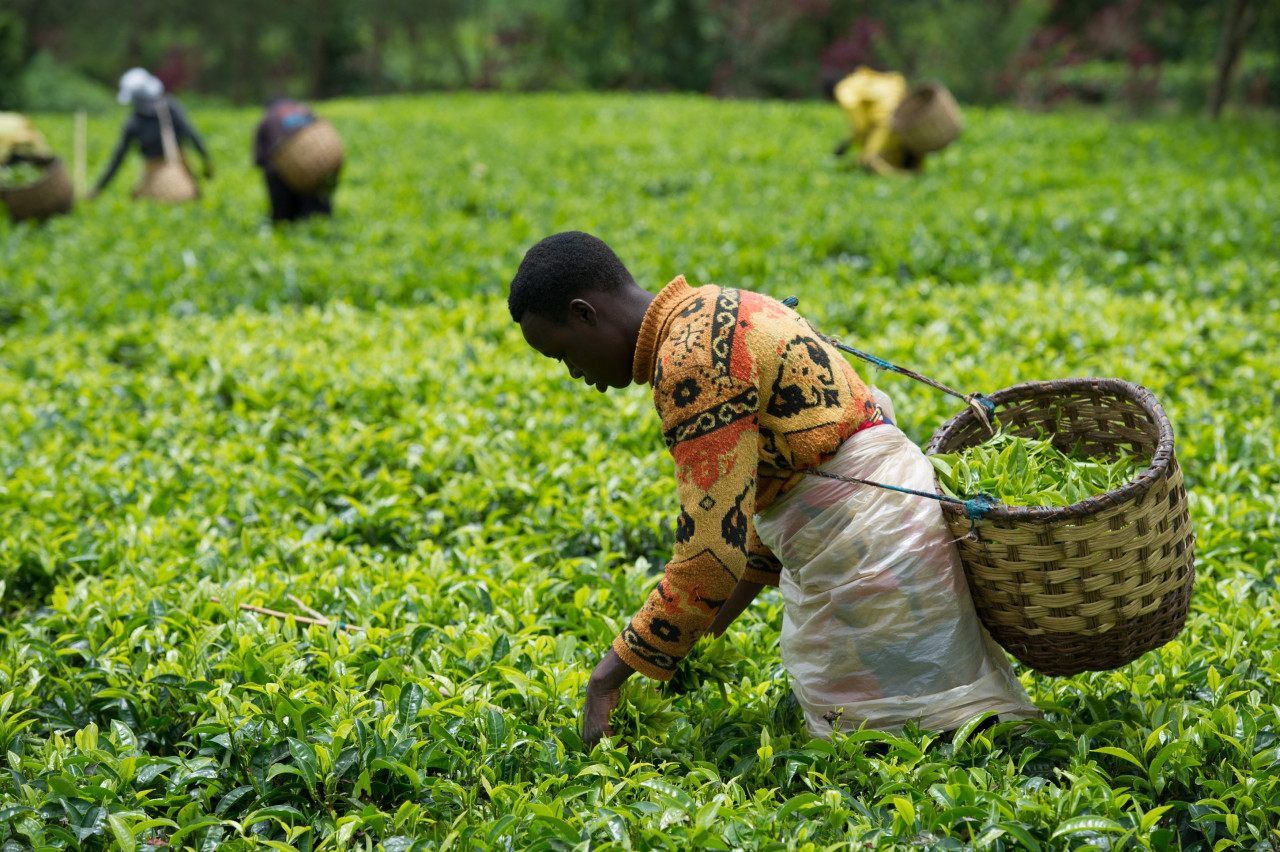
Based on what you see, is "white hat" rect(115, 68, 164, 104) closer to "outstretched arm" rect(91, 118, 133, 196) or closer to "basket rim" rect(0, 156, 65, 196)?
"outstretched arm" rect(91, 118, 133, 196)

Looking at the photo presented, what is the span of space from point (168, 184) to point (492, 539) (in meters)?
8.20

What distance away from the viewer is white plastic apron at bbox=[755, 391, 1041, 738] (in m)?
2.18

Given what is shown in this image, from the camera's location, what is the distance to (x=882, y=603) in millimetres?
2176

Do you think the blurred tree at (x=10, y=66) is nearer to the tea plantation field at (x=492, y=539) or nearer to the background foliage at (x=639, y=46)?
the background foliage at (x=639, y=46)

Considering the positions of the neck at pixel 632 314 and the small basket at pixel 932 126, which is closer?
the neck at pixel 632 314

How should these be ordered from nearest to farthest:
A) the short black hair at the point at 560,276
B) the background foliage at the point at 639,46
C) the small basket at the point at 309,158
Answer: the short black hair at the point at 560,276 < the small basket at the point at 309,158 < the background foliage at the point at 639,46

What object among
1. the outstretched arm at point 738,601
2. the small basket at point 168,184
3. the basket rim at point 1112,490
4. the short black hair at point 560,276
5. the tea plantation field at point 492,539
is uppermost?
the short black hair at point 560,276

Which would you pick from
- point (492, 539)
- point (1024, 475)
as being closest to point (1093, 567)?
point (1024, 475)

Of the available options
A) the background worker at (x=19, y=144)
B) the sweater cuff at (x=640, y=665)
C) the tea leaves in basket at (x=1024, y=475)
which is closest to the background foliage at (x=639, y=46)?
the background worker at (x=19, y=144)

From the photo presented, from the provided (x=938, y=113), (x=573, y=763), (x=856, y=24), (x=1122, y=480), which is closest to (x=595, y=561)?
(x=573, y=763)

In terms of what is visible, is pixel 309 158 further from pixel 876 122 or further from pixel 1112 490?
pixel 1112 490

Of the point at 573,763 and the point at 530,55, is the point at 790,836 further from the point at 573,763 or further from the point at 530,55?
the point at 530,55

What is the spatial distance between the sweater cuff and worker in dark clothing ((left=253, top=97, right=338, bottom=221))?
759cm

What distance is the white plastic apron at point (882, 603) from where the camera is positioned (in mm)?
2176
